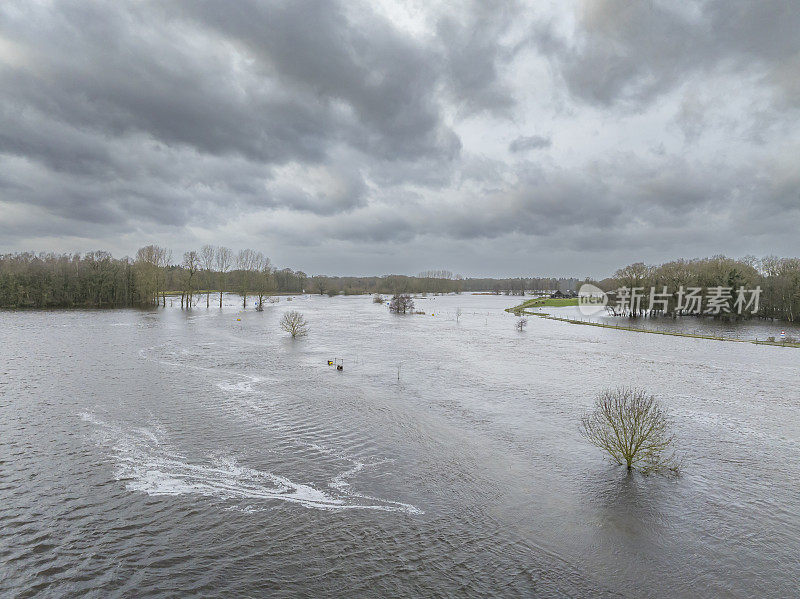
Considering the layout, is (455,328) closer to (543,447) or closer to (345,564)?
(543,447)

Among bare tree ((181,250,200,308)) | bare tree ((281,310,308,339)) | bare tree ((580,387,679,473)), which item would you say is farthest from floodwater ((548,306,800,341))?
bare tree ((181,250,200,308))

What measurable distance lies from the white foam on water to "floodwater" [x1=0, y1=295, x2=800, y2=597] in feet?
0.29

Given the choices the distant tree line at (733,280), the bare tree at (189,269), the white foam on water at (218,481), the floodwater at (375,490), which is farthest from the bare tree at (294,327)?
the distant tree line at (733,280)

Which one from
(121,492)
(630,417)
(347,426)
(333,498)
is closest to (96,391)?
(121,492)

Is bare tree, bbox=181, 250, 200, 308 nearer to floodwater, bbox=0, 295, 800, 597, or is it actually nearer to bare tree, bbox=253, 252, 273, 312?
bare tree, bbox=253, 252, 273, 312

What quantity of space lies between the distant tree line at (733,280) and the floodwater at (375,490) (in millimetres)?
70008

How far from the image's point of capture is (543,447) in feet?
62.5

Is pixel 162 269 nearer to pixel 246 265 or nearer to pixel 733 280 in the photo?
pixel 246 265

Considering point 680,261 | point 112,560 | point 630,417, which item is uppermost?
point 680,261

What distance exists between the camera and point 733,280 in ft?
290

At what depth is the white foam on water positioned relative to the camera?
14.0 m

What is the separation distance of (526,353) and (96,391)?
38958 millimetres

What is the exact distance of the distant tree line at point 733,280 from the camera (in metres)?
83.4

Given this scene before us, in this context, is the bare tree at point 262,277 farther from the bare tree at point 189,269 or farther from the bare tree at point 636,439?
the bare tree at point 636,439
